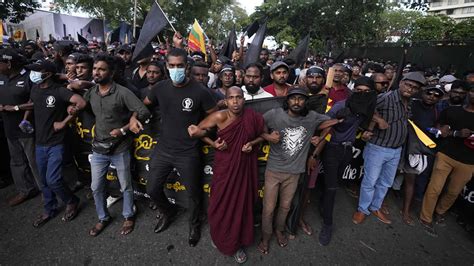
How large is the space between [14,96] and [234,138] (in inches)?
123

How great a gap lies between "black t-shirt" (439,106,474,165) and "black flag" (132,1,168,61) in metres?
4.79

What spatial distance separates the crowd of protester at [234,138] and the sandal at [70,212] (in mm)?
14

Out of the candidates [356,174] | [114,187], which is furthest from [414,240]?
[114,187]

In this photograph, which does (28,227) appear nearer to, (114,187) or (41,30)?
(114,187)

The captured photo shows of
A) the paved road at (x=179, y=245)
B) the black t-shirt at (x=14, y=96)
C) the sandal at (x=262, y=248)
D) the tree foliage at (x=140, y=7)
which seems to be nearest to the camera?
the paved road at (x=179, y=245)

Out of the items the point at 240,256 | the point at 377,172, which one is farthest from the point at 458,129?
the point at 240,256

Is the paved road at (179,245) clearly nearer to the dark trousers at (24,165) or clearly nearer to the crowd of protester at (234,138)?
the crowd of protester at (234,138)

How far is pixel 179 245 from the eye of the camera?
326 cm

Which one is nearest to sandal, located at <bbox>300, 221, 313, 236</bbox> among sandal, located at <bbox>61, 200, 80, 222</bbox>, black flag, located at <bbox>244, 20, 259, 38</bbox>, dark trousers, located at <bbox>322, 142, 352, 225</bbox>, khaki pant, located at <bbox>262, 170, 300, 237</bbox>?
dark trousers, located at <bbox>322, 142, 352, 225</bbox>

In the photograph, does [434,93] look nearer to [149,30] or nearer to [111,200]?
[149,30]

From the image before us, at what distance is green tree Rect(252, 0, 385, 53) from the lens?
71.6ft

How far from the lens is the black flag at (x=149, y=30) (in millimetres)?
4434

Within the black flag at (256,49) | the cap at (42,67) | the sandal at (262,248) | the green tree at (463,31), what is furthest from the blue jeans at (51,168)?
the green tree at (463,31)

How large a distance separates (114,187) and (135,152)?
27.0 inches
